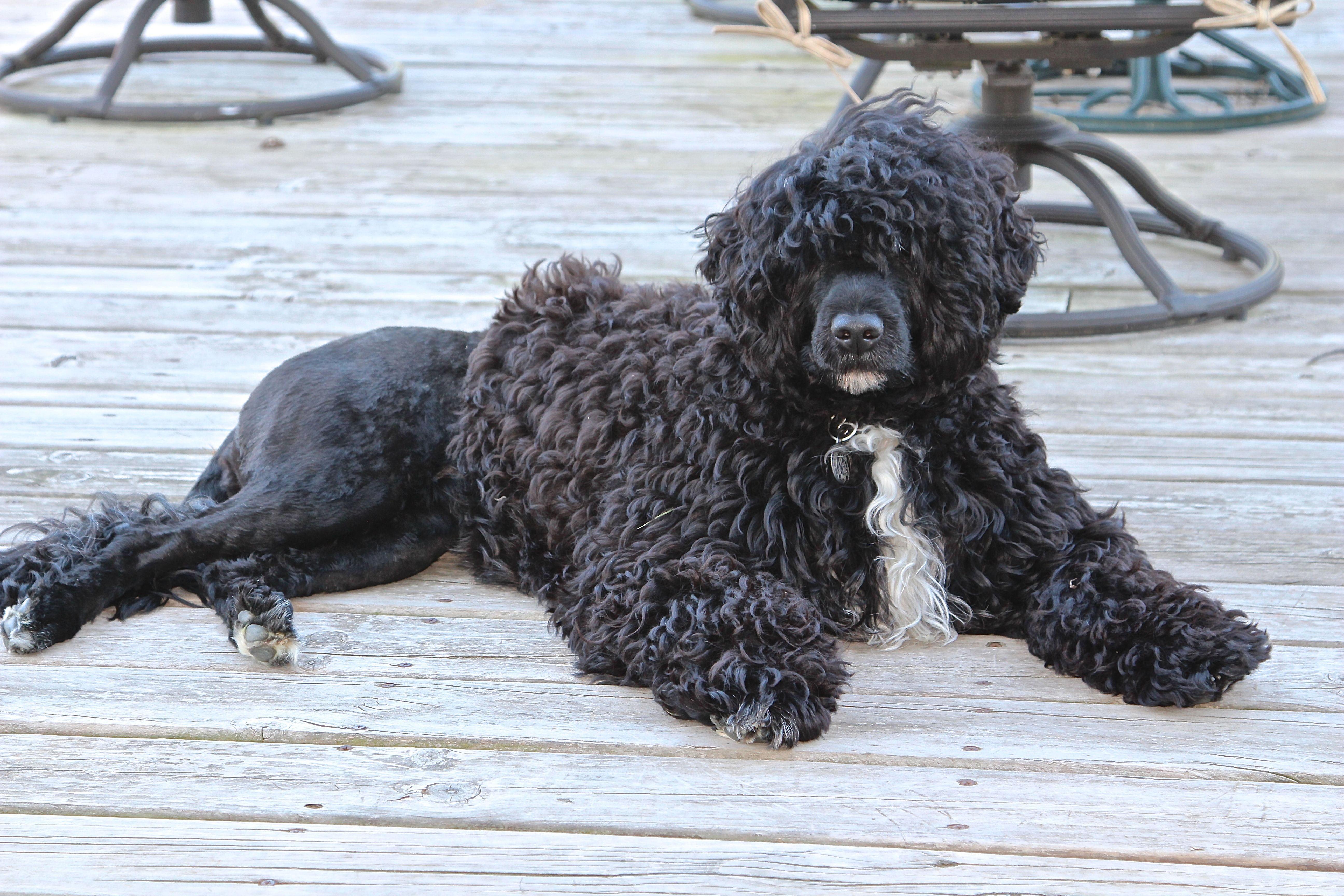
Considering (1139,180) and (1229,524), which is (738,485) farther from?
(1139,180)

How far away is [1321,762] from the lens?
2350mm

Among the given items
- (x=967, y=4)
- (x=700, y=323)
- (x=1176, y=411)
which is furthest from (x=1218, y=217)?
(x=700, y=323)

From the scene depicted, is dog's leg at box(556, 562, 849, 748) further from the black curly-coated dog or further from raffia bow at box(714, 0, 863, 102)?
raffia bow at box(714, 0, 863, 102)

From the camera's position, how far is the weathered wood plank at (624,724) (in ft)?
7.79

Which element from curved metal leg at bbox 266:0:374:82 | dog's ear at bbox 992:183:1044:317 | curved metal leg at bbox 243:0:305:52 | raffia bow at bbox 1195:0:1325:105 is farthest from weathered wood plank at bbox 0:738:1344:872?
curved metal leg at bbox 243:0:305:52

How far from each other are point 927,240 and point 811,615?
2.35ft

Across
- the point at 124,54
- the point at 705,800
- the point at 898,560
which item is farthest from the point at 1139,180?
the point at 124,54

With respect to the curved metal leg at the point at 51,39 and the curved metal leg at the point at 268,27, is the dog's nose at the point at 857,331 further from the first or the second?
the curved metal leg at the point at 268,27

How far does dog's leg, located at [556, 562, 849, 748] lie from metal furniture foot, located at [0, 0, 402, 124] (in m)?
5.15

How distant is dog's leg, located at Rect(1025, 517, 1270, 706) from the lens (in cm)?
252

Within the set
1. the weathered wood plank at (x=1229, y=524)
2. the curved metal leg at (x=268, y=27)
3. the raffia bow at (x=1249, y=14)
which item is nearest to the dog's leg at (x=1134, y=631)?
the weathered wood plank at (x=1229, y=524)

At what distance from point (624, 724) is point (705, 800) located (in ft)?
0.93

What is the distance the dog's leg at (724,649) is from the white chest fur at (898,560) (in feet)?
0.56

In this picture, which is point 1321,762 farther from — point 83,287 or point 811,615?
point 83,287
